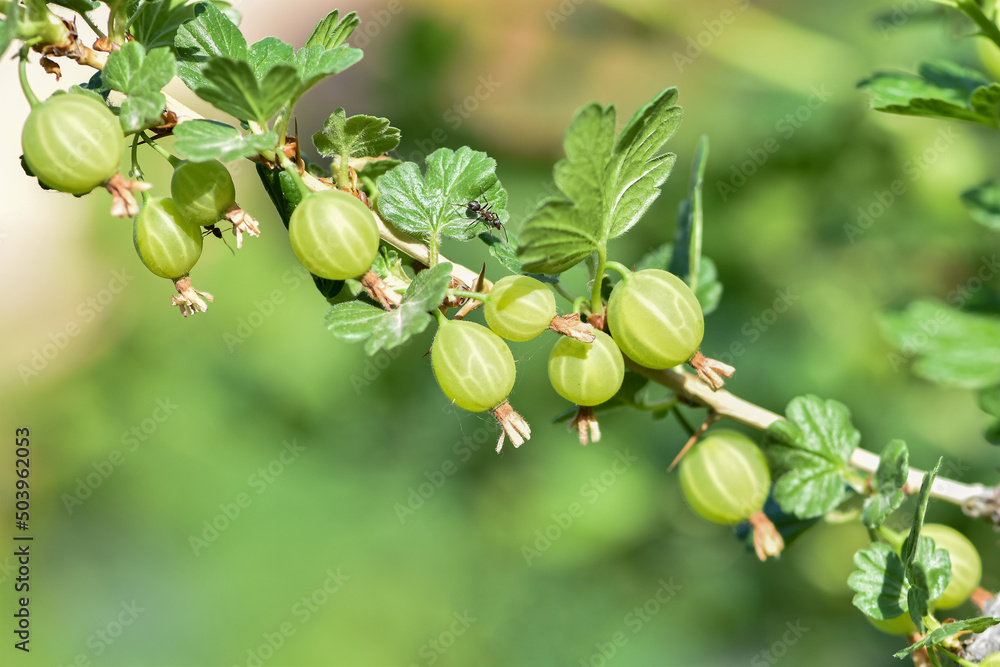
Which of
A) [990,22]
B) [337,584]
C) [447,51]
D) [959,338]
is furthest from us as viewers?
[447,51]

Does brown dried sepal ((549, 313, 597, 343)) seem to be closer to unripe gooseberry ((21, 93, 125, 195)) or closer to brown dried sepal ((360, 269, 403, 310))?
brown dried sepal ((360, 269, 403, 310))

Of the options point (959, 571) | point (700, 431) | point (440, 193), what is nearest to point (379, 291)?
point (440, 193)

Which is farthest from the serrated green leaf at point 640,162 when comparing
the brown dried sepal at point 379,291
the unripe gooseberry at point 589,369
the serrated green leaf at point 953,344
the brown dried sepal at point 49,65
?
the serrated green leaf at point 953,344

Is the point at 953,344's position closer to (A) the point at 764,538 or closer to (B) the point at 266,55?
(A) the point at 764,538

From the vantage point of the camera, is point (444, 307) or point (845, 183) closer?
point (444, 307)

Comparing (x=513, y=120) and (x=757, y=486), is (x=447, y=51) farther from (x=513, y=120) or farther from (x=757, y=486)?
(x=757, y=486)

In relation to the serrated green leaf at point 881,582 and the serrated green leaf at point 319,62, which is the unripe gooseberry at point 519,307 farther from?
the serrated green leaf at point 881,582

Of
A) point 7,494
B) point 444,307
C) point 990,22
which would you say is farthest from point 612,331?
point 7,494

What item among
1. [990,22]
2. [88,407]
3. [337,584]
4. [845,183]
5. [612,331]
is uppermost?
[990,22]
